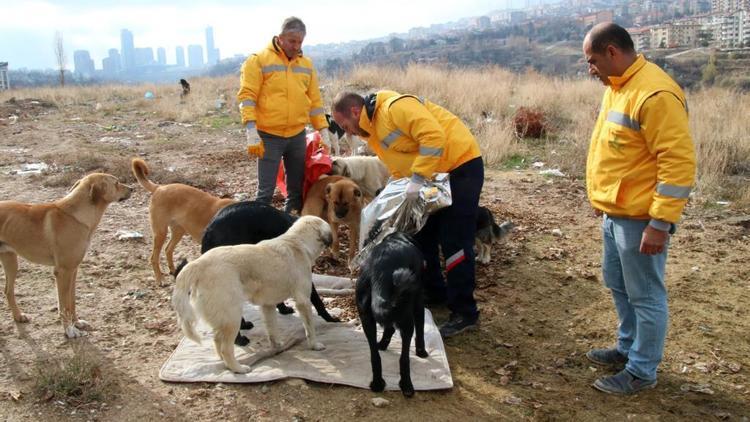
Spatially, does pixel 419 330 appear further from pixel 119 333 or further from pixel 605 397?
pixel 119 333

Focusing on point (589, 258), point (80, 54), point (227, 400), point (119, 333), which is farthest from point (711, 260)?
point (80, 54)

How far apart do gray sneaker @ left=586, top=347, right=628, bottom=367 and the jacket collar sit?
6.47 ft

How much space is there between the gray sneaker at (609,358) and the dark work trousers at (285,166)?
3427 millimetres

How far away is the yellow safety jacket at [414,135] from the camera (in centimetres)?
412

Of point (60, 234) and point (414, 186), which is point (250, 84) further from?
point (414, 186)

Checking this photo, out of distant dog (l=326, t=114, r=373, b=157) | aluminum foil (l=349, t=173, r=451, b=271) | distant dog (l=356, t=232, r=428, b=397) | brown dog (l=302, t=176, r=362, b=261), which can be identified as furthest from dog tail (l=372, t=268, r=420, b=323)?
distant dog (l=326, t=114, r=373, b=157)

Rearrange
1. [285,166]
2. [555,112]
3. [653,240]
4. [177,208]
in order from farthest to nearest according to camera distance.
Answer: [555,112], [285,166], [177,208], [653,240]

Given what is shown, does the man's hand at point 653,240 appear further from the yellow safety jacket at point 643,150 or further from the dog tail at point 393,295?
the dog tail at point 393,295

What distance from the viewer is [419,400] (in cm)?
369

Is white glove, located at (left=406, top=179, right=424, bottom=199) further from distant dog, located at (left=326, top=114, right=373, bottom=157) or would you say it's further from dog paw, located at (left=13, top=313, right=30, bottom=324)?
distant dog, located at (left=326, top=114, right=373, bottom=157)

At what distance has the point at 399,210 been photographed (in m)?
4.49

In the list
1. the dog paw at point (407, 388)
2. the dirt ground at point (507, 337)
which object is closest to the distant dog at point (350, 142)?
the dirt ground at point (507, 337)

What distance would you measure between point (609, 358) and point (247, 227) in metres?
2.94

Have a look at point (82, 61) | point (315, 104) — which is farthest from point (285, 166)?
point (82, 61)
